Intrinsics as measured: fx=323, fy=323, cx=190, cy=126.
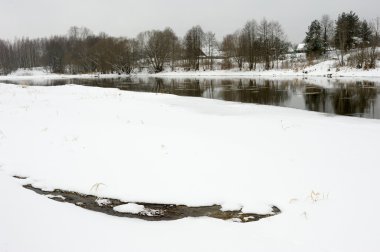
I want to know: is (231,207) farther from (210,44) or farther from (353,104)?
(210,44)

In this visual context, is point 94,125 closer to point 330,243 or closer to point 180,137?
point 180,137

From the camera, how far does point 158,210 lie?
18.5 feet

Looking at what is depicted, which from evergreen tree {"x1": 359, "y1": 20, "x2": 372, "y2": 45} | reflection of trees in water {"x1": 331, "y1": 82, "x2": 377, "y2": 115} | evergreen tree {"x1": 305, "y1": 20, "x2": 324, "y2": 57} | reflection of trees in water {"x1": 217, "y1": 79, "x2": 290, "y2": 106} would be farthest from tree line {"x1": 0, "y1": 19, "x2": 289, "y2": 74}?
reflection of trees in water {"x1": 331, "y1": 82, "x2": 377, "y2": 115}

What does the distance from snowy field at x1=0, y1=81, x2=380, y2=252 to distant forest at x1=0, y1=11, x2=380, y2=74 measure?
40013 mm

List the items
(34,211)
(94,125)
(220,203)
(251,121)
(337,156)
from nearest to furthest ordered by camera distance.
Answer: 1. (34,211)
2. (220,203)
3. (337,156)
4. (94,125)
5. (251,121)

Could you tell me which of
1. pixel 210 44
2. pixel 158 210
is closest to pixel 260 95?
pixel 158 210

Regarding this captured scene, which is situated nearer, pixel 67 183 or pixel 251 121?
pixel 67 183

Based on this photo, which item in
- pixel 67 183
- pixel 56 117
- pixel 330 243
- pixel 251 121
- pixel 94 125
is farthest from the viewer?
pixel 56 117

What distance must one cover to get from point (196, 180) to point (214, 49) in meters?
92.2

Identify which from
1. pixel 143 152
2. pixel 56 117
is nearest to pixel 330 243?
pixel 143 152

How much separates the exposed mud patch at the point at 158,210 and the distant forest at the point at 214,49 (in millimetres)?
44139

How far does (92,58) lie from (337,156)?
93.8m

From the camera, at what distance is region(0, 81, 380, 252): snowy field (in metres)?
4.44

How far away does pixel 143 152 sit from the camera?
823 cm
